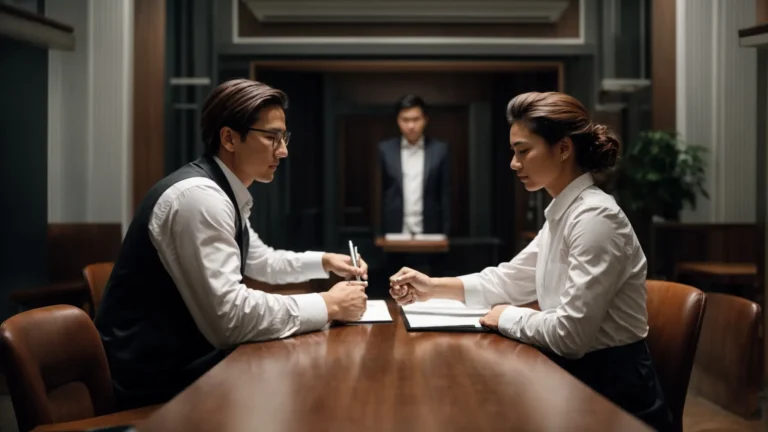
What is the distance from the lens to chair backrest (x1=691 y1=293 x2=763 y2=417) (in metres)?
1.82

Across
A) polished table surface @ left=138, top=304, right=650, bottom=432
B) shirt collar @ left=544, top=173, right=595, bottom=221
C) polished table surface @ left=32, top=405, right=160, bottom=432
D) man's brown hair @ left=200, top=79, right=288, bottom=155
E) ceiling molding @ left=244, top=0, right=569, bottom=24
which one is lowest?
polished table surface @ left=32, top=405, right=160, bottom=432

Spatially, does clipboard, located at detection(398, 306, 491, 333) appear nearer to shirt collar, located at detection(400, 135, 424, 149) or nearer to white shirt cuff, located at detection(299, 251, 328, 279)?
white shirt cuff, located at detection(299, 251, 328, 279)

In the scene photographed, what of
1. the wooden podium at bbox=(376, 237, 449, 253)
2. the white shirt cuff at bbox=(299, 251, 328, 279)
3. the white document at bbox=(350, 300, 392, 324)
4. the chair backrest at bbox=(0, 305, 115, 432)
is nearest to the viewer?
the chair backrest at bbox=(0, 305, 115, 432)

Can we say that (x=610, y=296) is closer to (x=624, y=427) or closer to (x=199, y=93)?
(x=624, y=427)

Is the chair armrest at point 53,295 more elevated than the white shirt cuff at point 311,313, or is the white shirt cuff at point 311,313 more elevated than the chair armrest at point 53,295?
the white shirt cuff at point 311,313

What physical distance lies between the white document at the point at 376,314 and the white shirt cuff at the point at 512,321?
356 millimetres

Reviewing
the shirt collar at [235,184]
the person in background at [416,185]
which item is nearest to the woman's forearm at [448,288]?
the shirt collar at [235,184]

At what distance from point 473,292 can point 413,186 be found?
3.45 meters

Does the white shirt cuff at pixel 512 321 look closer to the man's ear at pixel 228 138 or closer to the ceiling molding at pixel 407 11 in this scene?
the man's ear at pixel 228 138

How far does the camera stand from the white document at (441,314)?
1.90 meters

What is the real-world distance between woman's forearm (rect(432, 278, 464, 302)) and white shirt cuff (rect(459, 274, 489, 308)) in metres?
0.01

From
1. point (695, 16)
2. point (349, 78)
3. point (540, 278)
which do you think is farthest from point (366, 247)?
point (540, 278)

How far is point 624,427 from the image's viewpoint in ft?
3.44

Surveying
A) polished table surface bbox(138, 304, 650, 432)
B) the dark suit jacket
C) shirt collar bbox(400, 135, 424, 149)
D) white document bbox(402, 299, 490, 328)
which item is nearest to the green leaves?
the dark suit jacket
